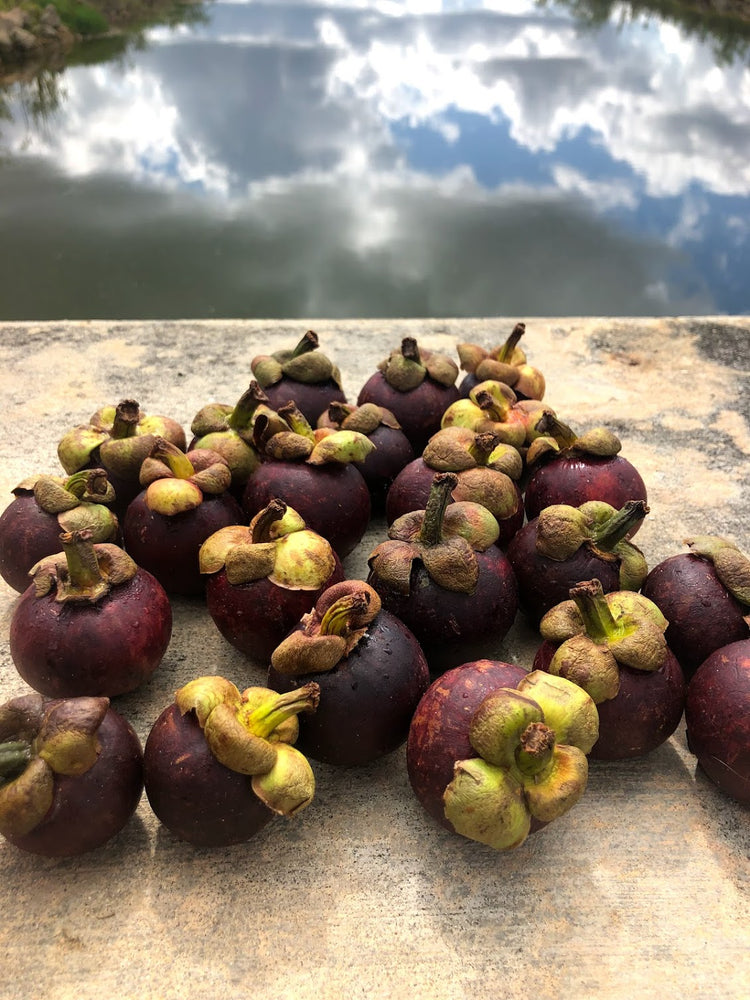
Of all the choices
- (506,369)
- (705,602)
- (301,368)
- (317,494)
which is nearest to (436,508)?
(317,494)

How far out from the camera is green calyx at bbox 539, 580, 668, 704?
2.03 m

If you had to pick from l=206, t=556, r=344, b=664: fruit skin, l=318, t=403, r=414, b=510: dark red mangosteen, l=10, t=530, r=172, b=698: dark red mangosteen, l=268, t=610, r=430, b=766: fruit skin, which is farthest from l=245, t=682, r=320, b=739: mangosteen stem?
l=318, t=403, r=414, b=510: dark red mangosteen

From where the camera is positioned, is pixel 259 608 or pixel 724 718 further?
pixel 259 608

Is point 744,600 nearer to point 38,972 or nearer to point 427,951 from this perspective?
point 427,951

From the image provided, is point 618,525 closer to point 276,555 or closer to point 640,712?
point 640,712

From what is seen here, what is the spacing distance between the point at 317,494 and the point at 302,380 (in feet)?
2.36

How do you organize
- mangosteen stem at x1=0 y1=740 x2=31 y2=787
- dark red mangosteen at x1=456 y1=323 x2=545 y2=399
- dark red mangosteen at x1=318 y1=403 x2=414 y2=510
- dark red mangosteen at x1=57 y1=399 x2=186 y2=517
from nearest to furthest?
mangosteen stem at x1=0 y1=740 x2=31 y2=787 < dark red mangosteen at x1=57 y1=399 x2=186 y2=517 < dark red mangosteen at x1=318 y1=403 x2=414 y2=510 < dark red mangosteen at x1=456 y1=323 x2=545 y2=399

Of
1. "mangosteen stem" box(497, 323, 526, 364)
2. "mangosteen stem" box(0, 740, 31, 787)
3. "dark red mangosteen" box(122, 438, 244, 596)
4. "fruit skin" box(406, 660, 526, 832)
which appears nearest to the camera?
"mangosteen stem" box(0, 740, 31, 787)

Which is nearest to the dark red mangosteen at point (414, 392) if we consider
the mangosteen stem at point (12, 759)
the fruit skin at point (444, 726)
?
the fruit skin at point (444, 726)

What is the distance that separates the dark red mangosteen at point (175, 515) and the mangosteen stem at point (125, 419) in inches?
6.1

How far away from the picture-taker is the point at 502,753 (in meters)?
1.79

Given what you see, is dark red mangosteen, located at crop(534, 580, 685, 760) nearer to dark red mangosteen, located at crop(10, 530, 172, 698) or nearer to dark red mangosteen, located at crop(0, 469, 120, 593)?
dark red mangosteen, located at crop(10, 530, 172, 698)

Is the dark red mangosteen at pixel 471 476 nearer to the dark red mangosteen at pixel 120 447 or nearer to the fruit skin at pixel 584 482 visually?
the fruit skin at pixel 584 482

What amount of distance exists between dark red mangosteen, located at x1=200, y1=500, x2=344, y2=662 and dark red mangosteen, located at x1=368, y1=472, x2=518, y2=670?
18cm
